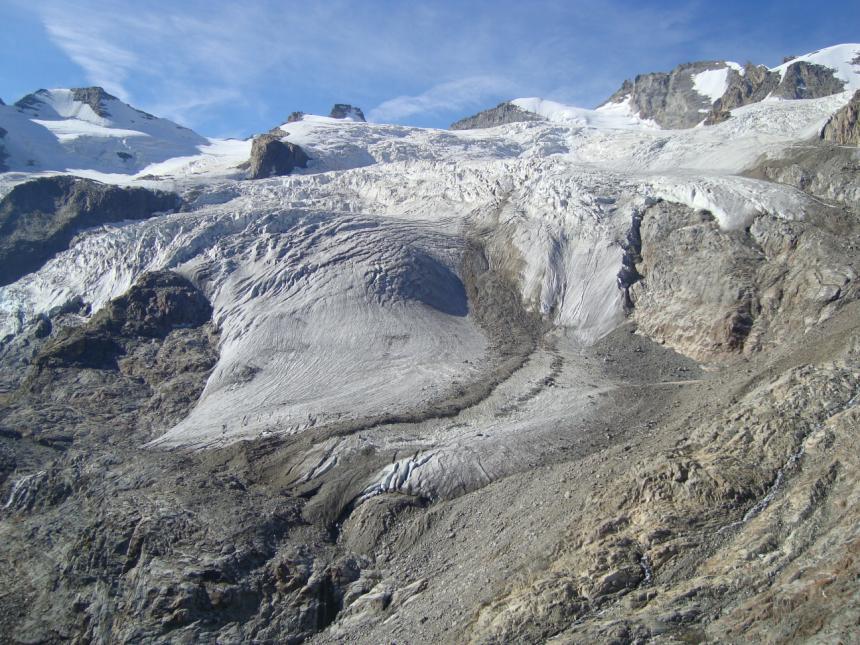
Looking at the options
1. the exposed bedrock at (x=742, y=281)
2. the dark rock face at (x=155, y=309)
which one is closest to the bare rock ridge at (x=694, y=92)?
the exposed bedrock at (x=742, y=281)

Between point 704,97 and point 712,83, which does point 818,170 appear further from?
point 712,83

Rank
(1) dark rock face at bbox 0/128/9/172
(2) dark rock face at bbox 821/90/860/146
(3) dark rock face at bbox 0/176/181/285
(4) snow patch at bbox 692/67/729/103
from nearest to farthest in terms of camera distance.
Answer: (2) dark rock face at bbox 821/90/860/146 < (3) dark rock face at bbox 0/176/181/285 < (1) dark rock face at bbox 0/128/9/172 < (4) snow patch at bbox 692/67/729/103

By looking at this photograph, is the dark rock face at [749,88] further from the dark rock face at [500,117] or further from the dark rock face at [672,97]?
the dark rock face at [500,117]

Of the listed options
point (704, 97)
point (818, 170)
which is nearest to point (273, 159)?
point (818, 170)

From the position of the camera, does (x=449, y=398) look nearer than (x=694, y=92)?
Yes

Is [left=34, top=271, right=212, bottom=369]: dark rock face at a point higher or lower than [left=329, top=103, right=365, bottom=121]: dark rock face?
lower

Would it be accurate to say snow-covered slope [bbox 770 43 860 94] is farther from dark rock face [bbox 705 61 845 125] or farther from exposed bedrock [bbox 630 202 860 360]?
exposed bedrock [bbox 630 202 860 360]

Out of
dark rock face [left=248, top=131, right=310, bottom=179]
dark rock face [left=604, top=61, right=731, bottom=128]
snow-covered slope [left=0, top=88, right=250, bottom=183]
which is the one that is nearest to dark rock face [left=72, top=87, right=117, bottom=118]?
snow-covered slope [left=0, top=88, right=250, bottom=183]
